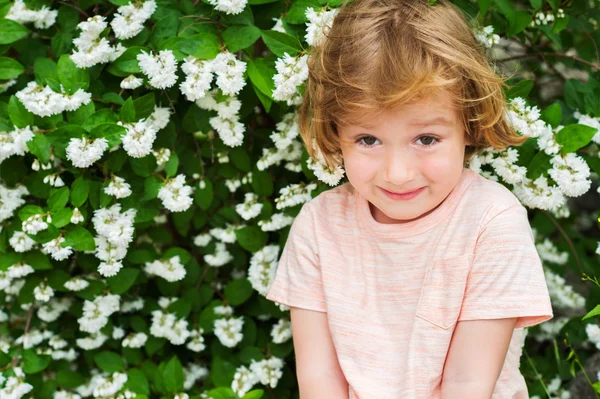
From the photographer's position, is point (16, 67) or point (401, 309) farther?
point (16, 67)

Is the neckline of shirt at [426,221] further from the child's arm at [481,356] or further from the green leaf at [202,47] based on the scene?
the green leaf at [202,47]

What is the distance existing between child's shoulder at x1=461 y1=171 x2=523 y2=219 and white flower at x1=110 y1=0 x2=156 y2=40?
972 millimetres

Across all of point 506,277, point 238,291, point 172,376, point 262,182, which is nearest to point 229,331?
point 238,291

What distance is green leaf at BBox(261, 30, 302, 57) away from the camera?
1992 millimetres

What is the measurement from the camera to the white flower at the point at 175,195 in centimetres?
209

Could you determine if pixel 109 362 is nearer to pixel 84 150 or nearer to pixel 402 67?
pixel 84 150

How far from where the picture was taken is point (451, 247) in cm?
171

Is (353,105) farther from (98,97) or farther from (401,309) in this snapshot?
(98,97)

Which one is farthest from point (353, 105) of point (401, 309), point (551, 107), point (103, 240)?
point (103, 240)

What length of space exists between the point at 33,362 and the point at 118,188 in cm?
70

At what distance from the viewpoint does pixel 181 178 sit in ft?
7.00

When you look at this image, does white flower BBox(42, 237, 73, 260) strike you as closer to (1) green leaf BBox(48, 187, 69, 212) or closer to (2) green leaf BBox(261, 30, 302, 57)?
(1) green leaf BBox(48, 187, 69, 212)

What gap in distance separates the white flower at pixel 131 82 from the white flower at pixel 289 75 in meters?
0.38

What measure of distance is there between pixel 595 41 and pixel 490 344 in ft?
3.89
